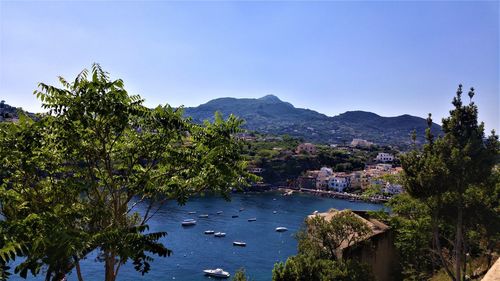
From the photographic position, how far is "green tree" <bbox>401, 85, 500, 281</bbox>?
1077cm

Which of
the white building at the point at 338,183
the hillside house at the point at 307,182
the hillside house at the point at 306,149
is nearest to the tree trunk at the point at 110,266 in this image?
the white building at the point at 338,183

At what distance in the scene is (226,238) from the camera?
48.8m

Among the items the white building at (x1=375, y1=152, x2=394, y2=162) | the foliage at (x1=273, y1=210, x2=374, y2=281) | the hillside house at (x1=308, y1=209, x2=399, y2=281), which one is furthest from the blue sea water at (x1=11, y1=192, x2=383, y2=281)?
the white building at (x1=375, y1=152, x2=394, y2=162)

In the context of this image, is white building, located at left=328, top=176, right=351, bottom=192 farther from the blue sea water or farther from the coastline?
the blue sea water

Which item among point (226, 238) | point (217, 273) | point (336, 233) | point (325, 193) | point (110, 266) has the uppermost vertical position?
point (110, 266)

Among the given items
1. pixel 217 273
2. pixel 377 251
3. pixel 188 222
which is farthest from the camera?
pixel 188 222

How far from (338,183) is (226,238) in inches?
1971

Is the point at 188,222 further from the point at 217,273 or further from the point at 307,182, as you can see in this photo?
the point at 307,182

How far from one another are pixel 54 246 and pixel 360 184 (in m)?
91.7

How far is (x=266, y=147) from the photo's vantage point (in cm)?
11700

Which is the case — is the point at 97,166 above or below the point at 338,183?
above

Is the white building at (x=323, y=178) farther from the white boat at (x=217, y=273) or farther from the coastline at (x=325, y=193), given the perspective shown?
the white boat at (x=217, y=273)

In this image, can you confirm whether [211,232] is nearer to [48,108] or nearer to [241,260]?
[241,260]

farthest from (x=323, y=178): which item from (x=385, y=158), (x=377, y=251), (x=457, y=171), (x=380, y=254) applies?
(x=457, y=171)
